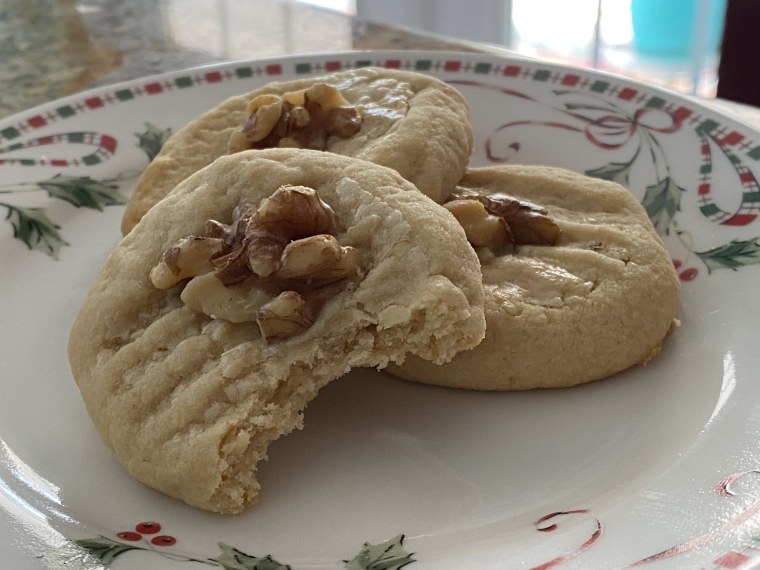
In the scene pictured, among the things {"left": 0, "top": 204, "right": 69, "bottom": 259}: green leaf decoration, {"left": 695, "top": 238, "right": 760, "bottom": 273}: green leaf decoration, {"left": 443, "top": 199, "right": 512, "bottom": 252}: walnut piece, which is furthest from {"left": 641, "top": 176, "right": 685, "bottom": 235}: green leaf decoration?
{"left": 0, "top": 204, "right": 69, "bottom": 259}: green leaf decoration

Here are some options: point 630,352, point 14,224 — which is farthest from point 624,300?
point 14,224

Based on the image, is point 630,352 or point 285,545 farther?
point 630,352

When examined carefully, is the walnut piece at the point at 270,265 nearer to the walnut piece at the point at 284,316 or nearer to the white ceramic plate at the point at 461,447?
the walnut piece at the point at 284,316

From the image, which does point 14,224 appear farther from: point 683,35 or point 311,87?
point 683,35

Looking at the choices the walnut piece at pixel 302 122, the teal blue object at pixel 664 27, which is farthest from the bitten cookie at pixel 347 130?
the teal blue object at pixel 664 27

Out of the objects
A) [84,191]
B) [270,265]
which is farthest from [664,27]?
[270,265]

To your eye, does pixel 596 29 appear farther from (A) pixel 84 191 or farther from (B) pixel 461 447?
(B) pixel 461 447
